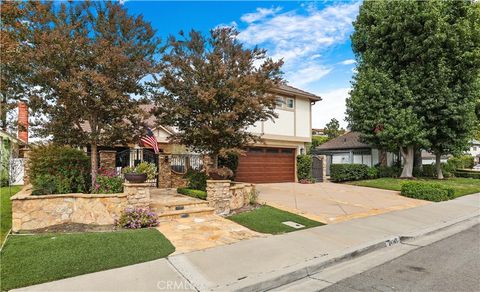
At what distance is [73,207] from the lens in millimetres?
7492

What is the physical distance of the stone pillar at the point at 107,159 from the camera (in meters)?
11.5

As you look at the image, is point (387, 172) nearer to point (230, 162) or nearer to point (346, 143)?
point (346, 143)

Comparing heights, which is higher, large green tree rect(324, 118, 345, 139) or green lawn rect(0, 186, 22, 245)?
large green tree rect(324, 118, 345, 139)

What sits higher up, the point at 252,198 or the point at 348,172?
the point at 348,172

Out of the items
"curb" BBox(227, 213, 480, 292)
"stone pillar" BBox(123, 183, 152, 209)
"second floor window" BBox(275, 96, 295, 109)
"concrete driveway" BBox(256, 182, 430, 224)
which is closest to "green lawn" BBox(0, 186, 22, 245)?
"stone pillar" BBox(123, 183, 152, 209)

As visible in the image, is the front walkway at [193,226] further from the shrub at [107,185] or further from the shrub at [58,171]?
the shrub at [58,171]

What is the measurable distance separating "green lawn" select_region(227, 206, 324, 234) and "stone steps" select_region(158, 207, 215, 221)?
77 cm

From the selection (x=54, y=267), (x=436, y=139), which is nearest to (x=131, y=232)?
(x=54, y=267)

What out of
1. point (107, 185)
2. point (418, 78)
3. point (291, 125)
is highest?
point (418, 78)

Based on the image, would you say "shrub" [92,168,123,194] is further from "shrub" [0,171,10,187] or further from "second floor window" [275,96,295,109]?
"second floor window" [275,96,295,109]

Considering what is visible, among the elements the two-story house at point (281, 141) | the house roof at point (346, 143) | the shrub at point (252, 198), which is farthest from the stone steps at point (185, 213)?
the house roof at point (346, 143)

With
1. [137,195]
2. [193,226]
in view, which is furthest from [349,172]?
[137,195]

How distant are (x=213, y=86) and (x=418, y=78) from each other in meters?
14.9

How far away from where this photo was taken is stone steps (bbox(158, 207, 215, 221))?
821 cm
